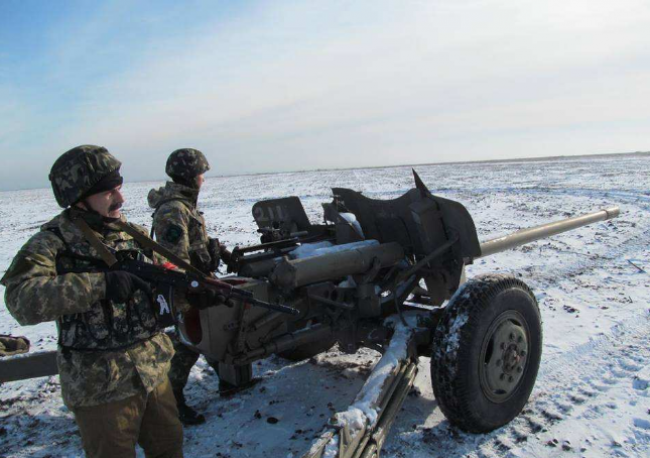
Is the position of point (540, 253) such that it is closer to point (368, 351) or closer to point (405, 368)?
point (368, 351)

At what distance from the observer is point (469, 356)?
318cm

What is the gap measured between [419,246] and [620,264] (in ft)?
15.8

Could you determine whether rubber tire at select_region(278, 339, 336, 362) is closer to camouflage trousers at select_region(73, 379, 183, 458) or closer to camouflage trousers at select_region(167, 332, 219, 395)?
camouflage trousers at select_region(167, 332, 219, 395)

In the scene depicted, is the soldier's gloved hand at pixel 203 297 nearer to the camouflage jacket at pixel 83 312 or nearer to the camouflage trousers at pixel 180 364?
the camouflage jacket at pixel 83 312

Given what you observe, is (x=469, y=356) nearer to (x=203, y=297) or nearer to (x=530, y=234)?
(x=203, y=297)

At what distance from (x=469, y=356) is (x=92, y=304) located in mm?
2239

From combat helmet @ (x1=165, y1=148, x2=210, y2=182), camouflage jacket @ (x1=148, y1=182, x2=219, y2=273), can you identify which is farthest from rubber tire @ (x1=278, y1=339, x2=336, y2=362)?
combat helmet @ (x1=165, y1=148, x2=210, y2=182)

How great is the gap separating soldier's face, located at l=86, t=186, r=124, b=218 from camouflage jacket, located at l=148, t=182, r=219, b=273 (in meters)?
1.10

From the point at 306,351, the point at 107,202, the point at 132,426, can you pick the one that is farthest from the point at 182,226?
the point at 306,351

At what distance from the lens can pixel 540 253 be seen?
8281 millimetres

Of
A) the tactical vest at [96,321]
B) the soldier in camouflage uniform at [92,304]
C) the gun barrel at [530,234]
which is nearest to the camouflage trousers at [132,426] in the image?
the soldier in camouflage uniform at [92,304]

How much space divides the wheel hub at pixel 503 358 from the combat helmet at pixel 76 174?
2512mm

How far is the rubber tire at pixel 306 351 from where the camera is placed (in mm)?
4609

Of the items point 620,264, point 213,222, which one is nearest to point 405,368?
point 620,264
